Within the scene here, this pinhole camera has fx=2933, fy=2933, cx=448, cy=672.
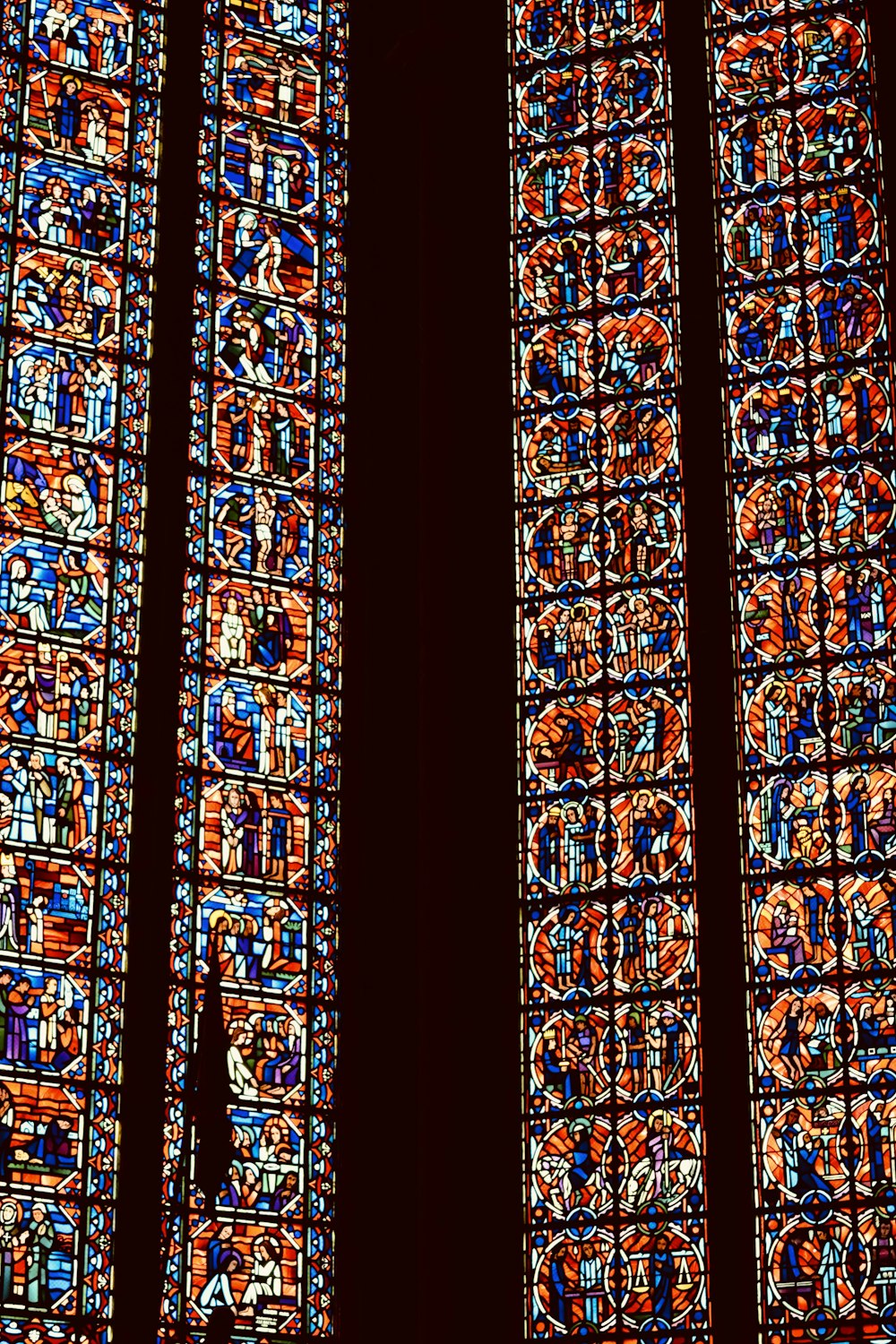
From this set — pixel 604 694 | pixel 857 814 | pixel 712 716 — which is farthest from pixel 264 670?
pixel 857 814

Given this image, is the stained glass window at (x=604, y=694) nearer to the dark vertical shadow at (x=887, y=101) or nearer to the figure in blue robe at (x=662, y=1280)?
the figure in blue robe at (x=662, y=1280)

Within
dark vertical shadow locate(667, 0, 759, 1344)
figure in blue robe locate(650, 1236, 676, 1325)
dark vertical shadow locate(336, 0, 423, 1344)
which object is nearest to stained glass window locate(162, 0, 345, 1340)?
dark vertical shadow locate(336, 0, 423, 1344)

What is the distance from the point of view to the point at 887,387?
1232 cm

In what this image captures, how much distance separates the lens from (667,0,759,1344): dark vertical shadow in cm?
1120

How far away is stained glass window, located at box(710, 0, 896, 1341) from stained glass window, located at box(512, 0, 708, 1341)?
294 millimetres

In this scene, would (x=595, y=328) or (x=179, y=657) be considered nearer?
(x=179, y=657)

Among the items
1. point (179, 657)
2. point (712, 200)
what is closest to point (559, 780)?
point (179, 657)

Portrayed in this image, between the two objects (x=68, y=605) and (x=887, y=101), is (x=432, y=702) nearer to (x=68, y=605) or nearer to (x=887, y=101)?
(x=68, y=605)

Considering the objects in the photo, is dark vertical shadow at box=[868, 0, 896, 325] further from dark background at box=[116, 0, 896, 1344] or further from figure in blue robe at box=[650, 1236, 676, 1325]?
figure in blue robe at box=[650, 1236, 676, 1325]

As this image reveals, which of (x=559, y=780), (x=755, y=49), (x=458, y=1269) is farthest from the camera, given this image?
(x=755, y=49)

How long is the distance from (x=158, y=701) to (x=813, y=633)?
2696 millimetres

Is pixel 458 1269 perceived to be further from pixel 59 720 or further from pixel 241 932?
pixel 59 720

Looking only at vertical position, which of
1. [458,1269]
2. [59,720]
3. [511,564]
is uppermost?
[511,564]

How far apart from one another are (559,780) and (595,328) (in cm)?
210
